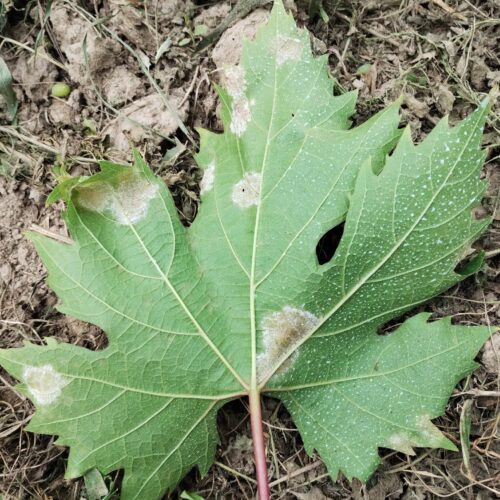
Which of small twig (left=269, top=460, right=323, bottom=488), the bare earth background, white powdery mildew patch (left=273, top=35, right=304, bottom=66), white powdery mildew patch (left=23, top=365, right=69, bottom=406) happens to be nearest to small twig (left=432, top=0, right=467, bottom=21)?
the bare earth background

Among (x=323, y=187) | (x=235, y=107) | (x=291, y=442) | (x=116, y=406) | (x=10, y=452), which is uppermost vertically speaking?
(x=235, y=107)

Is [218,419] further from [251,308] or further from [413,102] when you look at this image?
[413,102]

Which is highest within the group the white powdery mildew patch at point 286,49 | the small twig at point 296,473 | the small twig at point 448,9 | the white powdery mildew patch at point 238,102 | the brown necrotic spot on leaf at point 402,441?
the white powdery mildew patch at point 286,49

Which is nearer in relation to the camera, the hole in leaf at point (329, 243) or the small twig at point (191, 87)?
the hole in leaf at point (329, 243)

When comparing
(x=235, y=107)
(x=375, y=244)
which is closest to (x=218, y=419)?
(x=375, y=244)

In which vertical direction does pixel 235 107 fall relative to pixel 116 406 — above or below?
above

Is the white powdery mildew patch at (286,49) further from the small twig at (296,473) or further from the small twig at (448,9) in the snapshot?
the small twig at (296,473)

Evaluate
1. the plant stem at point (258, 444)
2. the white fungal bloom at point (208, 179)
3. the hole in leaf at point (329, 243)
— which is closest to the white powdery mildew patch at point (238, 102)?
the white fungal bloom at point (208, 179)
